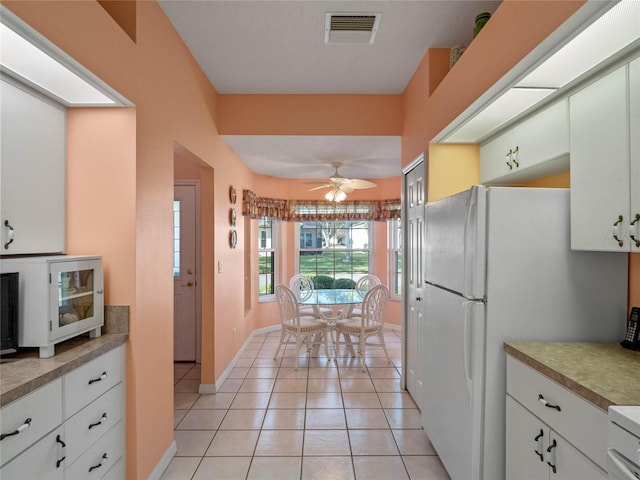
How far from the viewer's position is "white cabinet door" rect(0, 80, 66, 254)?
1467 mm

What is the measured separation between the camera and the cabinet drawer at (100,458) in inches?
60.3

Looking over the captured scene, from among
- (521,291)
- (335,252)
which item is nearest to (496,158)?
(521,291)

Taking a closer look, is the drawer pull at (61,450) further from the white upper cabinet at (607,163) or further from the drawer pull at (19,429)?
the white upper cabinet at (607,163)

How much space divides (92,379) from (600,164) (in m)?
2.42

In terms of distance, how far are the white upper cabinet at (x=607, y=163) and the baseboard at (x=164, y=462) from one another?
260cm

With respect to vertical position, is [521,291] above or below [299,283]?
above

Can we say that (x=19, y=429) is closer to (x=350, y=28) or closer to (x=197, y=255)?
(x=350, y=28)

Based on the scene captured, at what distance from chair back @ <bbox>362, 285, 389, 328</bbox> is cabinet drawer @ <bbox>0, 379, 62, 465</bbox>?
316 centimetres

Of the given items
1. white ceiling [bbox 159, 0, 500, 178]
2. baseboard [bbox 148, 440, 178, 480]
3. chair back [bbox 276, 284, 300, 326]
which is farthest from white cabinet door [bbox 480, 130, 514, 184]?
baseboard [bbox 148, 440, 178, 480]

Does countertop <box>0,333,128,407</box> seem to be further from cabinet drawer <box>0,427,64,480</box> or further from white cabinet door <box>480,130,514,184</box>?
white cabinet door <box>480,130,514,184</box>

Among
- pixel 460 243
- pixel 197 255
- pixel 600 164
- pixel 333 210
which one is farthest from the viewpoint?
pixel 333 210

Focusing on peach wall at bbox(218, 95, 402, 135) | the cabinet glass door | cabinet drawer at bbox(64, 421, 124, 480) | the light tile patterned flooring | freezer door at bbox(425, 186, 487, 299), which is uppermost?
peach wall at bbox(218, 95, 402, 135)

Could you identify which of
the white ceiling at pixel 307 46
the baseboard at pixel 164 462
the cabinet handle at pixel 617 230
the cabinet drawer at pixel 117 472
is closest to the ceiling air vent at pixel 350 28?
the white ceiling at pixel 307 46

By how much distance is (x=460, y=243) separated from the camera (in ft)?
6.32
